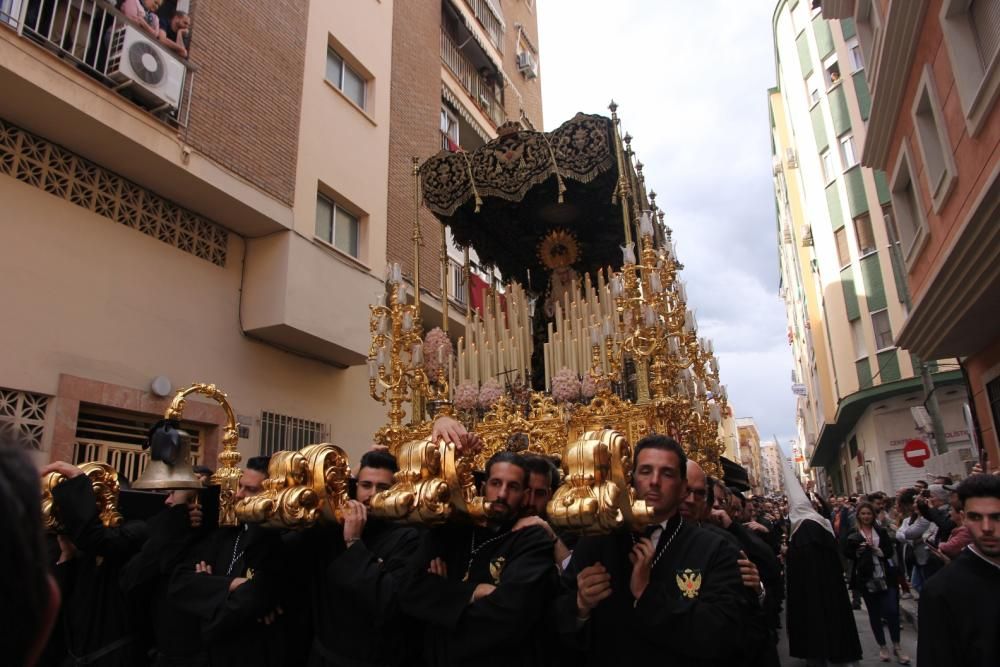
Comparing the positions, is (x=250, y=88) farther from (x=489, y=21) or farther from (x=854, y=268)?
(x=854, y=268)

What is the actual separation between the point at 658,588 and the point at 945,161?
24.5ft

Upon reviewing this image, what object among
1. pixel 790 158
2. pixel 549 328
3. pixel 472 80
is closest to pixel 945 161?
pixel 549 328

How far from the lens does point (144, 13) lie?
8.48 meters

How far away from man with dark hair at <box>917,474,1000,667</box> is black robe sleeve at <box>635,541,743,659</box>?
29.9 inches

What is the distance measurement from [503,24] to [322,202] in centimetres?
1098

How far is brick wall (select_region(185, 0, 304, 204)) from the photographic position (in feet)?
30.4

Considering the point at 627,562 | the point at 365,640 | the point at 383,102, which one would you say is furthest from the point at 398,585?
the point at 383,102

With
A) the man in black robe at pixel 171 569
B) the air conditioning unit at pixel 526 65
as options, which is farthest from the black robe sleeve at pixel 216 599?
the air conditioning unit at pixel 526 65

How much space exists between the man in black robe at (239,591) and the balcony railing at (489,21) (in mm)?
16907

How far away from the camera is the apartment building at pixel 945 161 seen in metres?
6.42

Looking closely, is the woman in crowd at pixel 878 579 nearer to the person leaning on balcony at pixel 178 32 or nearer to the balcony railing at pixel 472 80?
the person leaning on balcony at pixel 178 32

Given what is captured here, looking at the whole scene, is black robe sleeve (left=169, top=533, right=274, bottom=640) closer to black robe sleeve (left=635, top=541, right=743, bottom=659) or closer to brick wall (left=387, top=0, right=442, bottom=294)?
black robe sleeve (left=635, top=541, right=743, bottom=659)

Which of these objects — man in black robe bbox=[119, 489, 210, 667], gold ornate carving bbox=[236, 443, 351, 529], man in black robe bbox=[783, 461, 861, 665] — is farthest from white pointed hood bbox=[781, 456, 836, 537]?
man in black robe bbox=[119, 489, 210, 667]

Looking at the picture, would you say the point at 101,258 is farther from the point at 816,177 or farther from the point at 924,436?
the point at 816,177
